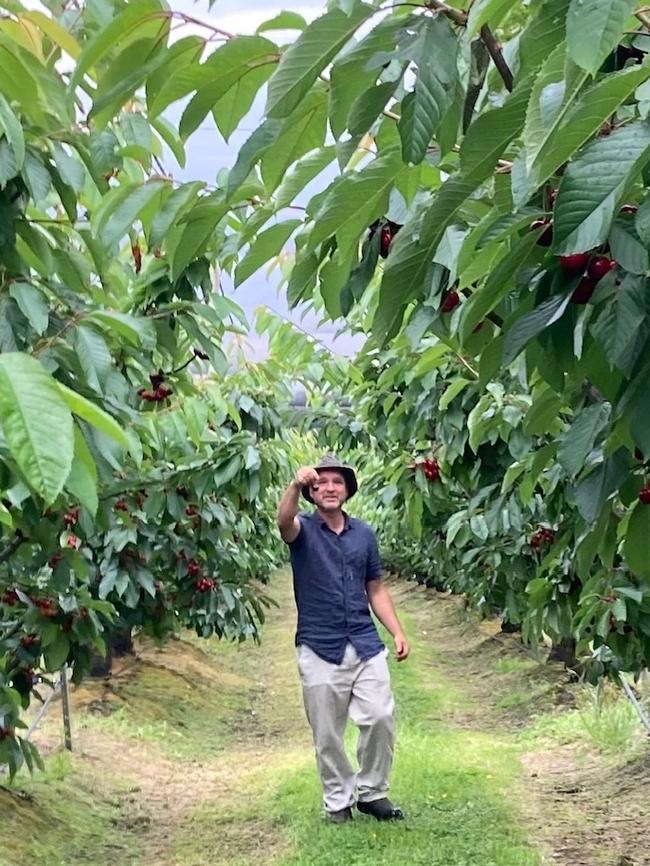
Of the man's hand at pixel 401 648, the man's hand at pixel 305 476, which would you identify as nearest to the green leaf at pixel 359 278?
the man's hand at pixel 305 476

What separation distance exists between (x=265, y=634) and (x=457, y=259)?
624 inches

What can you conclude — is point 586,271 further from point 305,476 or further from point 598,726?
point 598,726

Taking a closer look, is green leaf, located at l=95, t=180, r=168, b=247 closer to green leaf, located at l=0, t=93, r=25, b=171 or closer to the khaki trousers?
green leaf, located at l=0, t=93, r=25, b=171

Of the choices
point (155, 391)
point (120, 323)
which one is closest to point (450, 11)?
point (120, 323)

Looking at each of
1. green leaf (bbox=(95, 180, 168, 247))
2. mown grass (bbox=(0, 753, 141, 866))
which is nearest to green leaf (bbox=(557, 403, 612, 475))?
green leaf (bbox=(95, 180, 168, 247))

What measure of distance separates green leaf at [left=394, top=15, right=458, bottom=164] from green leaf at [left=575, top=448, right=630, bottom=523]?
0.62 m

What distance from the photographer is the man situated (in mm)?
4762

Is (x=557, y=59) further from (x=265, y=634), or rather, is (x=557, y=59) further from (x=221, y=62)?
(x=265, y=634)

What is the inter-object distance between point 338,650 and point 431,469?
98cm

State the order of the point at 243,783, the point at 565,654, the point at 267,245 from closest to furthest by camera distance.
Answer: the point at 267,245
the point at 243,783
the point at 565,654

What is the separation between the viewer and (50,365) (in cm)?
230

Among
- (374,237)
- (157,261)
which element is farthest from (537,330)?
(157,261)

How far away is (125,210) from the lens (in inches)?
66.4

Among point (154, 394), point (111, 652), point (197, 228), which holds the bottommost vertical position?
→ point (111, 652)
